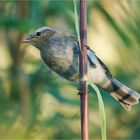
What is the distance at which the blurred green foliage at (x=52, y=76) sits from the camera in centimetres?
299

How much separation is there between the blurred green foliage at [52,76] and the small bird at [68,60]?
15cm

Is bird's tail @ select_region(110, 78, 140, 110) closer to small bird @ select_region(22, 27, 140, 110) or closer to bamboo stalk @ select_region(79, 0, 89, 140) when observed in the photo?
small bird @ select_region(22, 27, 140, 110)

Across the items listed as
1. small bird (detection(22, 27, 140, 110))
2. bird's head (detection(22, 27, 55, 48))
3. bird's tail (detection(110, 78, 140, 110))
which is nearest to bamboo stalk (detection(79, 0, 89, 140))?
bird's tail (detection(110, 78, 140, 110))

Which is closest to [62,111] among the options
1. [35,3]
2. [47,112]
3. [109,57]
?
[47,112]

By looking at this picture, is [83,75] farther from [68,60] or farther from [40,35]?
[40,35]

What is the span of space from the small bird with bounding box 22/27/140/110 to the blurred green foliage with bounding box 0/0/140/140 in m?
0.15

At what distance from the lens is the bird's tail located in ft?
7.54

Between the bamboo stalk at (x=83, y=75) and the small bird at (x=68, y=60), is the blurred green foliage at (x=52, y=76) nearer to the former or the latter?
the small bird at (x=68, y=60)

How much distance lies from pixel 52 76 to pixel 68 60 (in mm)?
650

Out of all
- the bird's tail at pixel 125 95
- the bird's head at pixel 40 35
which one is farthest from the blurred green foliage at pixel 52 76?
the bird's tail at pixel 125 95

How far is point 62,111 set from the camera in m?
3.24

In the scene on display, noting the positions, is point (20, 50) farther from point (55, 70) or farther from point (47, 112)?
point (55, 70)

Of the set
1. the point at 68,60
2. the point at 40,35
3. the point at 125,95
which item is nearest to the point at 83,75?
the point at 125,95

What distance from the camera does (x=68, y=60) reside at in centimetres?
262
